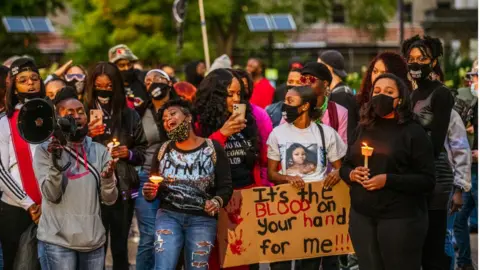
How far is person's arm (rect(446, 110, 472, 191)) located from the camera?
9.62m

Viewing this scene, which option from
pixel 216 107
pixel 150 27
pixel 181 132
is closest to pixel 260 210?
pixel 216 107

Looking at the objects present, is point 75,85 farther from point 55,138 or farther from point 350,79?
point 350,79

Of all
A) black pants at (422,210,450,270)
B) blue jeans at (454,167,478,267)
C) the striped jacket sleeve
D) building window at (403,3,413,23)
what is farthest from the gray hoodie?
building window at (403,3,413,23)

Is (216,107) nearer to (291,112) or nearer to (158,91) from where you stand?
(291,112)

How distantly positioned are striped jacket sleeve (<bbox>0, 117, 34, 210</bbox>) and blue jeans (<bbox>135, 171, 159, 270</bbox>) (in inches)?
57.7

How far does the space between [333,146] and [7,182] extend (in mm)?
2461

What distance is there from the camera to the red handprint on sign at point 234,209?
9234mm

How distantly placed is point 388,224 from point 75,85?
436 cm

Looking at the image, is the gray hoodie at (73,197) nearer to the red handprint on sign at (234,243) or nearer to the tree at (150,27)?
the red handprint on sign at (234,243)

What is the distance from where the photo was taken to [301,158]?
9.15 m

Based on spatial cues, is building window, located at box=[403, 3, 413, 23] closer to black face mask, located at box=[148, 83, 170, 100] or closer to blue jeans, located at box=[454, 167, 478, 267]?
blue jeans, located at box=[454, 167, 478, 267]

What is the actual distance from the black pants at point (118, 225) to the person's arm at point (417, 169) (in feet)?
8.34

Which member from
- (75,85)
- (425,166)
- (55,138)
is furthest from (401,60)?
(75,85)

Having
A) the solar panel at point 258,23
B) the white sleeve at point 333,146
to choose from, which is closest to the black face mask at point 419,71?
the white sleeve at point 333,146
